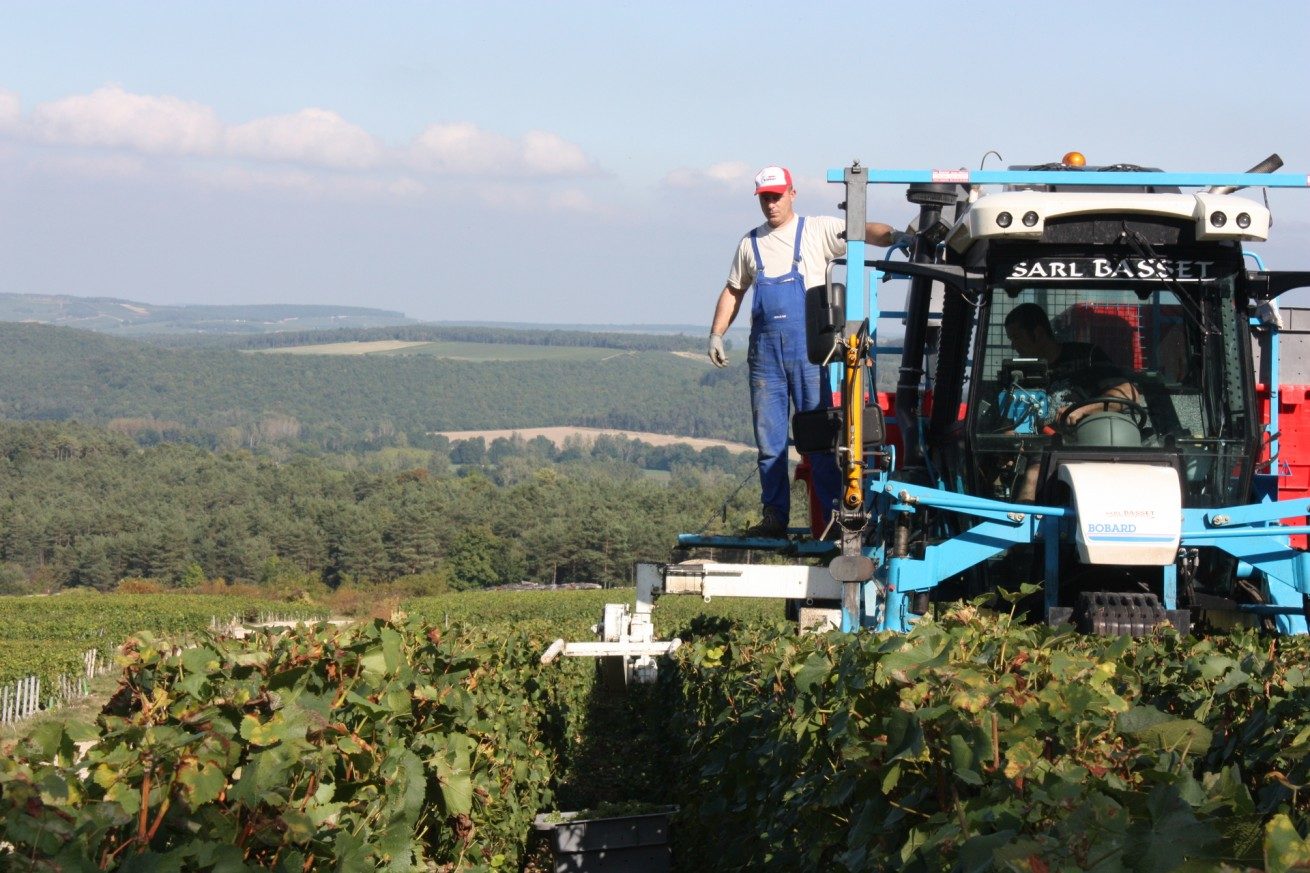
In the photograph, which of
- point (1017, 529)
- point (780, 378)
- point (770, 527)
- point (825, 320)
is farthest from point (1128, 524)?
point (770, 527)

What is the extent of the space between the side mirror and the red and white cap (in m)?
1.66

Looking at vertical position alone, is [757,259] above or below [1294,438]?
above

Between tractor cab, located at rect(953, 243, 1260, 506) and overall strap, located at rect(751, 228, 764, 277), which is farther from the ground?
overall strap, located at rect(751, 228, 764, 277)

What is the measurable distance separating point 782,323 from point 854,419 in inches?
68.9

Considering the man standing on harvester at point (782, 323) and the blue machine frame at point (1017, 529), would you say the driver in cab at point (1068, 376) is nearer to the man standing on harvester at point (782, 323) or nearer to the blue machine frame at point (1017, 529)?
the blue machine frame at point (1017, 529)

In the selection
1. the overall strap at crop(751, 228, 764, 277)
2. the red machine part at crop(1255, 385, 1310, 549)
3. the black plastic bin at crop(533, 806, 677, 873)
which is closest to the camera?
the black plastic bin at crop(533, 806, 677, 873)

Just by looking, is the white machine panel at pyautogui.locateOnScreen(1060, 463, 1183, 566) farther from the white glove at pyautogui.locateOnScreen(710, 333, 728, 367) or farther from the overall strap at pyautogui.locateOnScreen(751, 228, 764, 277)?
the white glove at pyautogui.locateOnScreen(710, 333, 728, 367)

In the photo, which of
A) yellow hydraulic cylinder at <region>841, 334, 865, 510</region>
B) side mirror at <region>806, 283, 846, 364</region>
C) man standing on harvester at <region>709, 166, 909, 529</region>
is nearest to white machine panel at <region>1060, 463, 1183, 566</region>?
yellow hydraulic cylinder at <region>841, 334, 865, 510</region>

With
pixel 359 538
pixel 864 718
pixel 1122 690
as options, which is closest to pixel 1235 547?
pixel 1122 690

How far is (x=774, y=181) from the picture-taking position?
9.56 m

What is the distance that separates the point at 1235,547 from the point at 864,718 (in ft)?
12.4

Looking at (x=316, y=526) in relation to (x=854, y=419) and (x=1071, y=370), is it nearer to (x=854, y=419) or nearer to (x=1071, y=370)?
(x=854, y=419)

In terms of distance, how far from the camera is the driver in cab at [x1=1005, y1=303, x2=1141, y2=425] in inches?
310

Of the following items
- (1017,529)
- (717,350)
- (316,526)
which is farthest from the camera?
(316,526)
